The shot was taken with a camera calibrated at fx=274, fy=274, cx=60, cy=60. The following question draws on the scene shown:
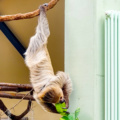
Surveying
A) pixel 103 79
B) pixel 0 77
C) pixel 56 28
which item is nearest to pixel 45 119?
pixel 0 77

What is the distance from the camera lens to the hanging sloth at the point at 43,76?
1.84 metres

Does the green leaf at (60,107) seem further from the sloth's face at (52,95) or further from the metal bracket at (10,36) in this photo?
the metal bracket at (10,36)

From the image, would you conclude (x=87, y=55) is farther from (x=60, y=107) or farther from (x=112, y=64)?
(x=60, y=107)

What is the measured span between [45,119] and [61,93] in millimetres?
3663

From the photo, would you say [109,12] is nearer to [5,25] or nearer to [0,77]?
[5,25]

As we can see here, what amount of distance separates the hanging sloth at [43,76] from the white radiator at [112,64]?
287 millimetres

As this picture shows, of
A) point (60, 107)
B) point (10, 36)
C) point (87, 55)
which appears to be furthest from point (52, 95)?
point (10, 36)

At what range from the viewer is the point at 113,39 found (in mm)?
1933

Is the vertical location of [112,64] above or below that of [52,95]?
above

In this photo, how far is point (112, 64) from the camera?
1.92 m

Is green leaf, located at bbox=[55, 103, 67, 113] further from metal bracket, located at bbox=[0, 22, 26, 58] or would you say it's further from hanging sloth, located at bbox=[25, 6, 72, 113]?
metal bracket, located at bbox=[0, 22, 26, 58]

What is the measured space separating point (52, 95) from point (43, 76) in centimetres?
18

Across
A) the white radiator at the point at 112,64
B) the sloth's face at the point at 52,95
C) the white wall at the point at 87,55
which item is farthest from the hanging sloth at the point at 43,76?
the white radiator at the point at 112,64

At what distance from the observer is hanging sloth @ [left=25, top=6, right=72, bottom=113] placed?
6.03ft
